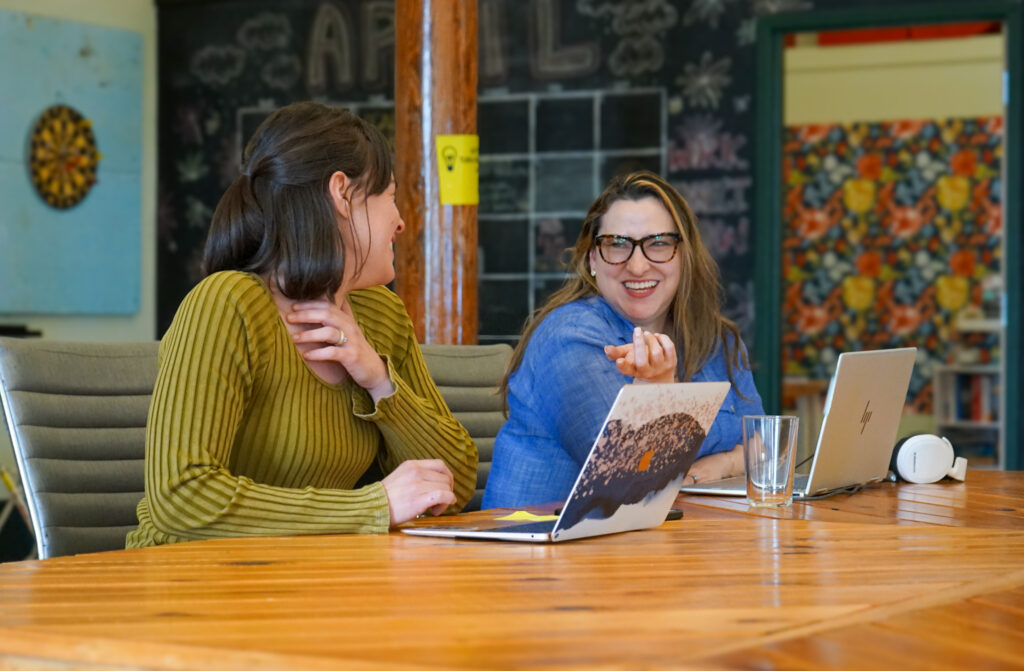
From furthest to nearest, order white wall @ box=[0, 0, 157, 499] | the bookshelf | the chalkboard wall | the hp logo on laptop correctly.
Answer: the bookshelf, white wall @ box=[0, 0, 157, 499], the chalkboard wall, the hp logo on laptop

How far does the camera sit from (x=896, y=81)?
8289mm

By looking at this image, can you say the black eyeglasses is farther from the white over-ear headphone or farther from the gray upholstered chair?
the gray upholstered chair

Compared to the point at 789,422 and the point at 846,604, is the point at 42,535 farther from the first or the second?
the point at 846,604

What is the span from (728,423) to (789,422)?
0.63 metres

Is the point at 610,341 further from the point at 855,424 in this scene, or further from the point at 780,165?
the point at 780,165

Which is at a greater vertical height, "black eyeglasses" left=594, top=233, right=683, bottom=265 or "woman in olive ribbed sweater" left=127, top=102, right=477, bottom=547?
"black eyeglasses" left=594, top=233, right=683, bottom=265

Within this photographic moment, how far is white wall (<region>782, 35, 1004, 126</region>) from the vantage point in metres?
8.18

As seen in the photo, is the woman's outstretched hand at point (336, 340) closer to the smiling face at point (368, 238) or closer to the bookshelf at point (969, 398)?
the smiling face at point (368, 238)

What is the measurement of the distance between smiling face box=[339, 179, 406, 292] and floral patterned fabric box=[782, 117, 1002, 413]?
662cm

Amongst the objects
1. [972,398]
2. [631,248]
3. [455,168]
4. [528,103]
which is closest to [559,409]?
[631,248]

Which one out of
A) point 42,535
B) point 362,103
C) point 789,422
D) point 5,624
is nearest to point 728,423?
point 789,422

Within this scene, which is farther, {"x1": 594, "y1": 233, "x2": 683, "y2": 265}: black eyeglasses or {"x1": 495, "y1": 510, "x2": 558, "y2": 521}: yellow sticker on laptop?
{"x1": 594, "y1": 233, "x2": 683, "y2": 265}: black eyeglasses

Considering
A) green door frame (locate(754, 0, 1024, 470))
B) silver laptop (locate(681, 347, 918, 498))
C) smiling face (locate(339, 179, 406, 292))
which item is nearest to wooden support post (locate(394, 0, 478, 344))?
silver laptop (locate(681, 347, 918, 498))

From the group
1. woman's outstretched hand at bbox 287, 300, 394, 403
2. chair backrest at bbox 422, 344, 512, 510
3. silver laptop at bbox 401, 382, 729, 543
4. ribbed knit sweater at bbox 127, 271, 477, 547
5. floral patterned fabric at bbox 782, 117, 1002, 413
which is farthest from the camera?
floral patterned fabric at bbox 782, 117, 1002, 413
